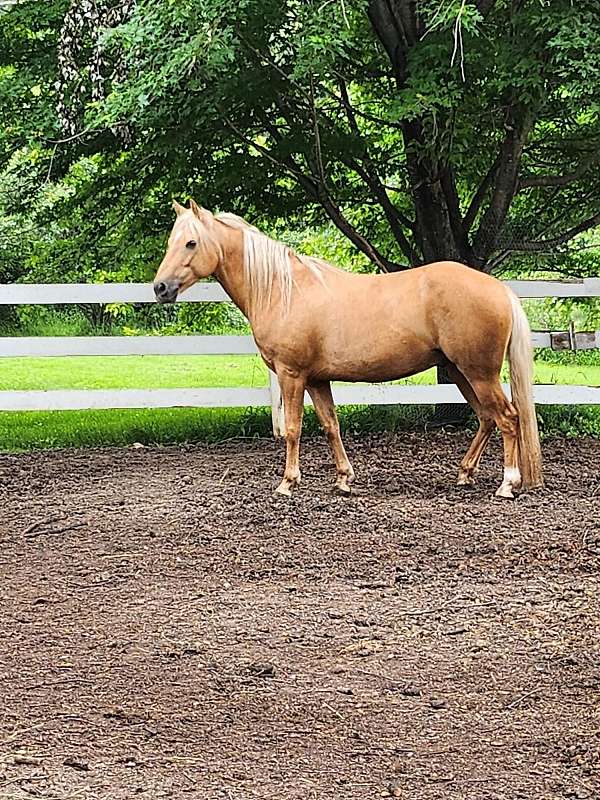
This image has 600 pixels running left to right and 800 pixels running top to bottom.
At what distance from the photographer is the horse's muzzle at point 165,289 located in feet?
20.9

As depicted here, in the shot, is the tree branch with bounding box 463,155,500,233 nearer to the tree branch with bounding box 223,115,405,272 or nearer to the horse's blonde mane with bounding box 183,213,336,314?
the tree branch with bounding box 223,115,405,272

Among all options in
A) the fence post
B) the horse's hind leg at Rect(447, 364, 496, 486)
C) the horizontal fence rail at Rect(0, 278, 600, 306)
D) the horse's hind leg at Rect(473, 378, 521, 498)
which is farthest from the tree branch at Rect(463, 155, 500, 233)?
the horse's hind leg at Rect(473, 378, 521, 498)

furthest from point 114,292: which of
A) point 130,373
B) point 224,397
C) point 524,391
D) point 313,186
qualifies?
point 130,373

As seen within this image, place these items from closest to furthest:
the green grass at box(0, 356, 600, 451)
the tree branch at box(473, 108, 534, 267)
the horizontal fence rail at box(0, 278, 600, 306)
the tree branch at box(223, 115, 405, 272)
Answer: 1. the tree branch at box(473, 108, 534, 267)
2. the tree branch at box(223, 115, 405, 272)
3. the horizontal fence rail at box(0, 278, 600, 306)
4. the green grass at box(0, 356, 600, 451)

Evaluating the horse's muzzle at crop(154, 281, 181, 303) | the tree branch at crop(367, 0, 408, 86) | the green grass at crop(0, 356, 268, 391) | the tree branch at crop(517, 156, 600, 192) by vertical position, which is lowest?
the green grass at crop(0, 356, 268, 391)

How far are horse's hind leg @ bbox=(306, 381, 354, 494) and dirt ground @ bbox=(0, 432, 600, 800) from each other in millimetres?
195

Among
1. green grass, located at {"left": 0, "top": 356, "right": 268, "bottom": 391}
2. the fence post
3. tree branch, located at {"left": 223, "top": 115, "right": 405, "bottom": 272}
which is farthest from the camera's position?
green grass, located at {"left": 0, "top": 356, "right": 268, "bottom": 391}

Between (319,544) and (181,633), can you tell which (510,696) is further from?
(319,544)

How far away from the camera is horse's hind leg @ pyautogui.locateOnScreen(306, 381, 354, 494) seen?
6.64 m

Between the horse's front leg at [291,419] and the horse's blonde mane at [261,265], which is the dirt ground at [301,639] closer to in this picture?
the horse's front leg at [291,419]

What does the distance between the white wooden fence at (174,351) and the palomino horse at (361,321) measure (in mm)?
2002

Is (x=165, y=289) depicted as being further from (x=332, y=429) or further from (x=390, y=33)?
(x=390, y=33)

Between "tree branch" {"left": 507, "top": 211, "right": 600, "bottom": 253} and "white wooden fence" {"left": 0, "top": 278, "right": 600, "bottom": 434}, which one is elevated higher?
"tree branch" {"left": 507, "top": 211, "right": 600, "bottom": 253}

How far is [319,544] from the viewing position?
5.58 m
